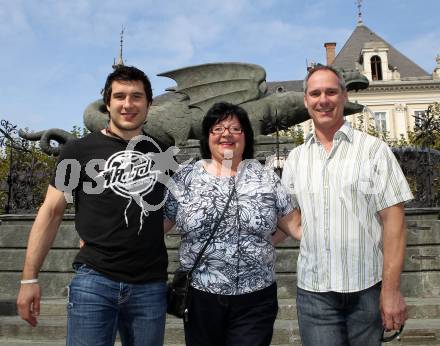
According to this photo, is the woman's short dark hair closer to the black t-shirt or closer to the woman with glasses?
the woman with glasses

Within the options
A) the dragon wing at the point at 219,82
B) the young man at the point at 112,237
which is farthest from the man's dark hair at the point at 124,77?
the dragon wing at the point at 219,82

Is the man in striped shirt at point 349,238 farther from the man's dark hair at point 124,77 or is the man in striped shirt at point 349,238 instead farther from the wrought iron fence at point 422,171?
the wrought iron fence at point 422,171

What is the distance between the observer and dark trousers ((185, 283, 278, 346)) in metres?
2.14

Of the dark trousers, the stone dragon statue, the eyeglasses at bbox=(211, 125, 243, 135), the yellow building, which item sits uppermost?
the yellow building

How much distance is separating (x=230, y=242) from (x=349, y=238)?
0.57 meters

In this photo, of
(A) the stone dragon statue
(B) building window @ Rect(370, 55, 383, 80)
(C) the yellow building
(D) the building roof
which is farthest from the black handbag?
(B) building window @ Rect(370, 55, 383, 80)

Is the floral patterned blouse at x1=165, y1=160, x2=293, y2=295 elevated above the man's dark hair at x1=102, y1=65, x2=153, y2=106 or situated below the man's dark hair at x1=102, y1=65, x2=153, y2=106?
below

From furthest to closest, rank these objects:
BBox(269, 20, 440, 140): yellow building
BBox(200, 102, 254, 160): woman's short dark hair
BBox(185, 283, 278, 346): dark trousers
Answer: BBox(269, 20, 440, 140): yellow building < BBox(200, 102, 254, 160): woman's short dark hair < BBox(185, 283, 278, 346): dark trousers

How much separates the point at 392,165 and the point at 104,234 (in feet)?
4.64

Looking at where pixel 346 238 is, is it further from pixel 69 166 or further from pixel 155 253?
pixel 69 166

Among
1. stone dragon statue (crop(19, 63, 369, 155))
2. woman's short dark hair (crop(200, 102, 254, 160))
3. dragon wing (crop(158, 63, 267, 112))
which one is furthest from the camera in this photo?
dragon wing (crop(158, 63, 267, 112))

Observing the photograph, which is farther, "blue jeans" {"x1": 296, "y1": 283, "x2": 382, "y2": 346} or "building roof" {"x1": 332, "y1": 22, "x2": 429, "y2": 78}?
"building roof" {"x1": 332, "y1": 22, "x2": 429, "y2": 78}

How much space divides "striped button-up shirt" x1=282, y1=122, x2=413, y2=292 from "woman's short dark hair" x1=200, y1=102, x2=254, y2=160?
1.52 ft

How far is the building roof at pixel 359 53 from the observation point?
3931 centimetres
